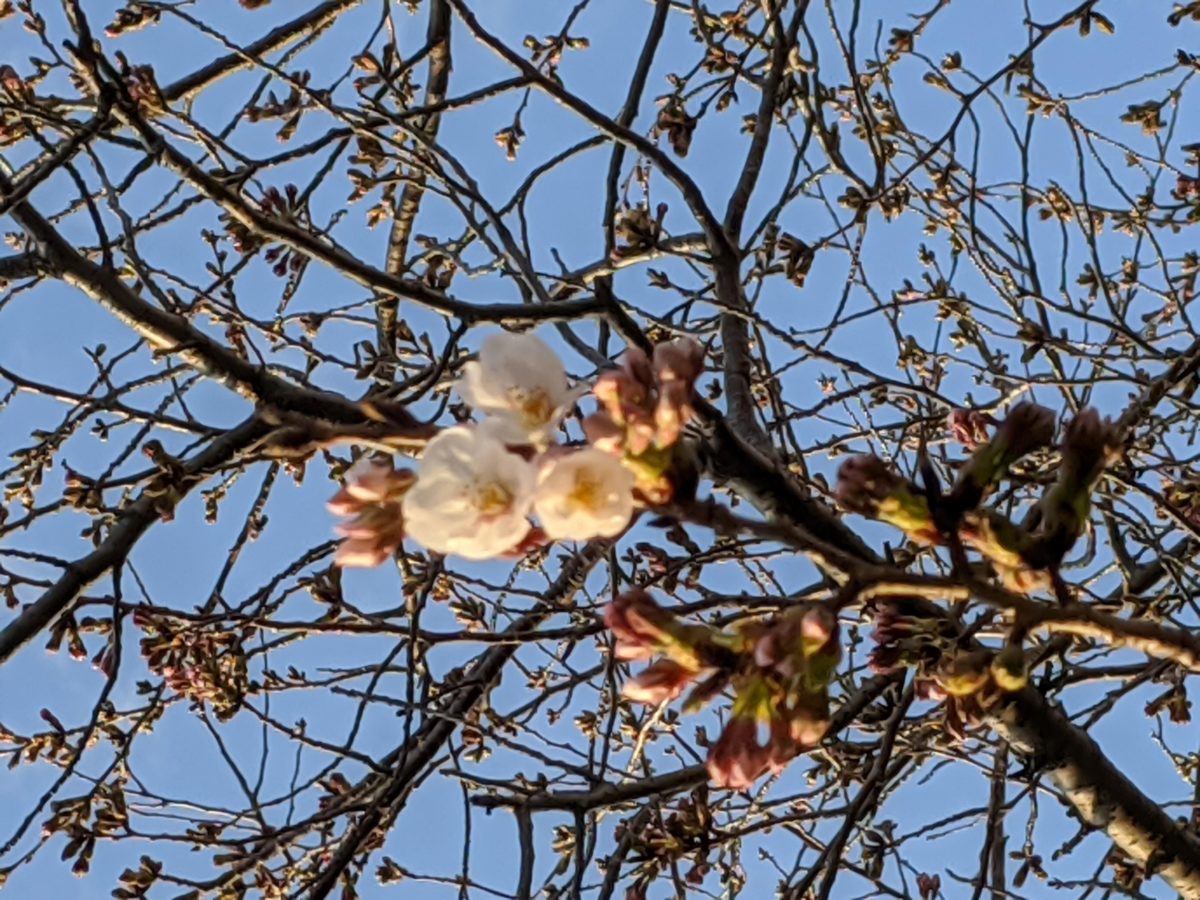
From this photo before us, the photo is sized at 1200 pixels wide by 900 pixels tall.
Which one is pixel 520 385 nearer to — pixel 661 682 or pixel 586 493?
pixel 586 493

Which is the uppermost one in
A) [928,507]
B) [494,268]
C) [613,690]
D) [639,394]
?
[494,268]

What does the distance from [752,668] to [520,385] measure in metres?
0.48

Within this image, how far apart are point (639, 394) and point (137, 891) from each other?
2197 millimetres

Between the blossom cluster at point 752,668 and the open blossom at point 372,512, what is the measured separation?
0.31 m

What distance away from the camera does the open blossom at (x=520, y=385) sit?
4.54ft

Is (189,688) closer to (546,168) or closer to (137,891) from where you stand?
(137,891)

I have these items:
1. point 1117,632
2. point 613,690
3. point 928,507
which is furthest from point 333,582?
point 1117,632

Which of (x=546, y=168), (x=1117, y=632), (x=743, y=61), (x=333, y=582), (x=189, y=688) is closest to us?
(x=1117, y=632)

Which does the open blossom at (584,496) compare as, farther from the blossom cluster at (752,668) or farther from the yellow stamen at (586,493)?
the blossom cluster at (752,668)

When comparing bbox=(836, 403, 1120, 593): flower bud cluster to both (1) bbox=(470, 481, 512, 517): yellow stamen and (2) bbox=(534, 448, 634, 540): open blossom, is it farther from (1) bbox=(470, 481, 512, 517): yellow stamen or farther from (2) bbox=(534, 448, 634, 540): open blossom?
(1) bbox=(470, 481, 512, 517): yellow stamen

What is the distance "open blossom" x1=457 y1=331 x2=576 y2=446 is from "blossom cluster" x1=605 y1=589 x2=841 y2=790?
263 mm

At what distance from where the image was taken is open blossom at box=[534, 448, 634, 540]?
1262mm

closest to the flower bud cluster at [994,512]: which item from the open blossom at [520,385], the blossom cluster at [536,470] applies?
the blossom cluster at [536,470]

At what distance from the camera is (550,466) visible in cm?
126
